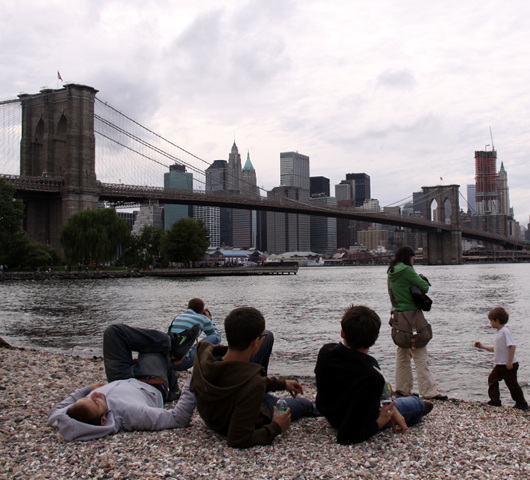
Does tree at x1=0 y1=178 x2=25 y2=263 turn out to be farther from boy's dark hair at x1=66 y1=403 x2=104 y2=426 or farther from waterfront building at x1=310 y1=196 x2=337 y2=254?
waterfront building at x1=310 y1=196 x2=337 y2=254

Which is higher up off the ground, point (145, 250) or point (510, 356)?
point (145, 250)

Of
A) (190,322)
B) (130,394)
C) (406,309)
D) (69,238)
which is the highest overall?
(69,238)

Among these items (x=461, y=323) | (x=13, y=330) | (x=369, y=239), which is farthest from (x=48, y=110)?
(x=369, y=239)

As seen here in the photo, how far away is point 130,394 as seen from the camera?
3299mm

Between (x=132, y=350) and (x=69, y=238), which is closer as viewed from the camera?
(x=132, y=350)

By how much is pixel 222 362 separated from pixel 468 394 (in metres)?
3.61

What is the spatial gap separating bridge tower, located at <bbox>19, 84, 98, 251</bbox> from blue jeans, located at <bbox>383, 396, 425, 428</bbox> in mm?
42389

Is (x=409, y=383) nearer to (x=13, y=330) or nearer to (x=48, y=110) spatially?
(x=13, y=330)

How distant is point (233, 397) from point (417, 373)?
95.3 inches

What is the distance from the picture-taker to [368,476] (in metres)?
2.53

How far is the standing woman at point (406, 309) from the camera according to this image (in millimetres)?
4355

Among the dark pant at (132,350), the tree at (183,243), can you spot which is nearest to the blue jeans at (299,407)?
the dark pant at (132,350)

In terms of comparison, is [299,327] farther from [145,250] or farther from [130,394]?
[145,250]

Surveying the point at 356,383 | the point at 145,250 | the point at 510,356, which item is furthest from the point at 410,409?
the point at 145,250
